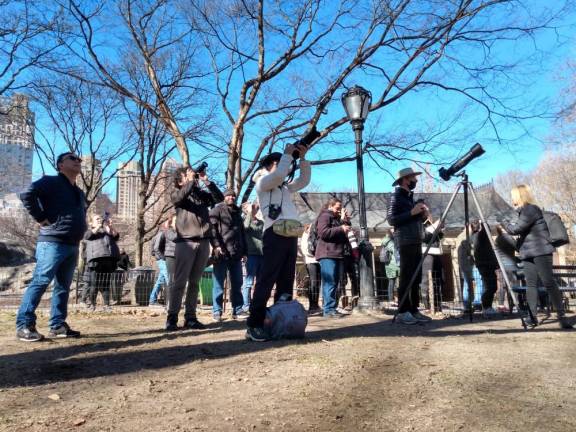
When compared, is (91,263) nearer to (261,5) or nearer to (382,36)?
(261,5)

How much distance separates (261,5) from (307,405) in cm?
1322

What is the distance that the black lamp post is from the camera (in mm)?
7031

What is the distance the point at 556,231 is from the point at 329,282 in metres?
3.34

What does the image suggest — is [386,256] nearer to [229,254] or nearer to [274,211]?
[229,254]

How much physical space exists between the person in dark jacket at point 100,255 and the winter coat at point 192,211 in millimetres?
3701

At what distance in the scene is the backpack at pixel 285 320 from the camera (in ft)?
14.4

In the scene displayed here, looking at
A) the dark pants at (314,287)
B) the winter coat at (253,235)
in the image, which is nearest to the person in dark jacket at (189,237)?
the winter coat at (253,235)

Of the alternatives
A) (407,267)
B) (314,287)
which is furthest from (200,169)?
(314,287)

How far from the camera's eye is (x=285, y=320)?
4.39 m

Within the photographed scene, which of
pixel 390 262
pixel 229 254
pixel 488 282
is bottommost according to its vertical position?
pixel 488 282

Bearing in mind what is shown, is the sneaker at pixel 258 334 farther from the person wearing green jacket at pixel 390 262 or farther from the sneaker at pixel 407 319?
the person wearing green jacket at pixel 390 262

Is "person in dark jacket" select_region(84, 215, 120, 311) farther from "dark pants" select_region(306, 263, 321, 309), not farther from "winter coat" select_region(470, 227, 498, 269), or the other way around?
"winter coat" select_region(470, 227, 498, 269)

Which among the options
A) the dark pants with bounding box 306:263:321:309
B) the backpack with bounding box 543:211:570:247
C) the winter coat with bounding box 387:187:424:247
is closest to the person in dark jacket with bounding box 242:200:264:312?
the dark pants with bounding box 306:263:321:309

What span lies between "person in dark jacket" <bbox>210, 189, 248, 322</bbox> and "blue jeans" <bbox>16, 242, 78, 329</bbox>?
221cm
